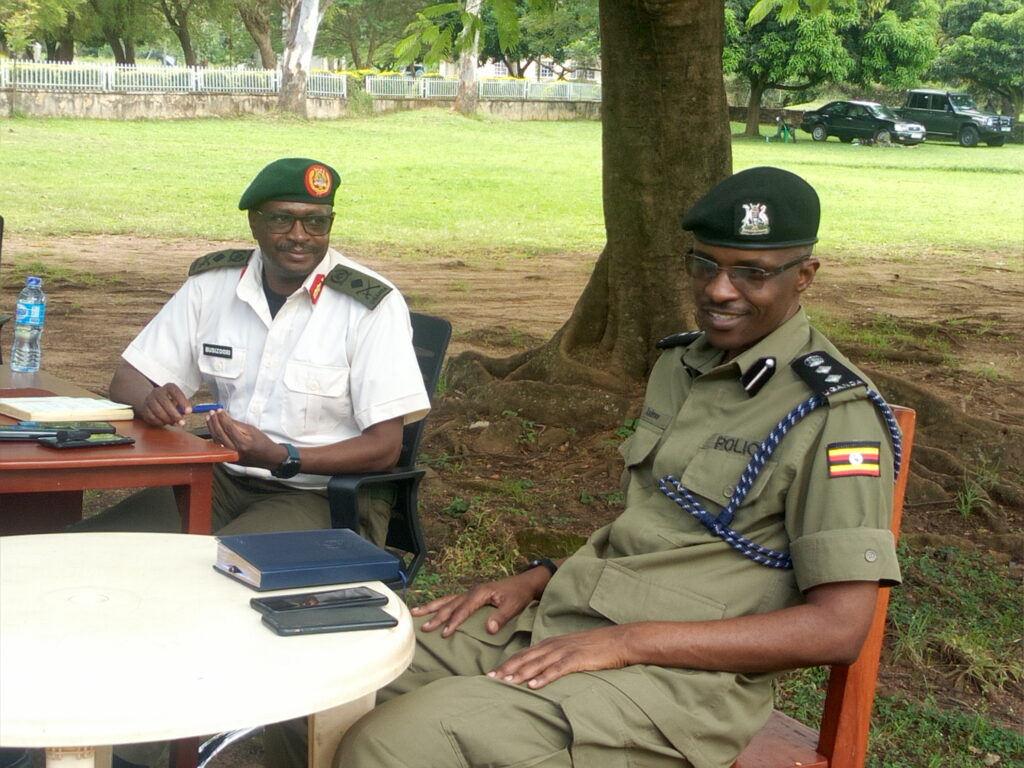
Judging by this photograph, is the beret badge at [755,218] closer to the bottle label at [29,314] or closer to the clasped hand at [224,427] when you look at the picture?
the clasped hand at [224,427]

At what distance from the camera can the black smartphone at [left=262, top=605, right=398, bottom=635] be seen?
1945 mm

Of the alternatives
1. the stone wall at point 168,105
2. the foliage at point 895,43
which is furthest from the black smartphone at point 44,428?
the foliage at point 895,43

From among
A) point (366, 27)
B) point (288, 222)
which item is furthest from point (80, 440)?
point (366, 27)

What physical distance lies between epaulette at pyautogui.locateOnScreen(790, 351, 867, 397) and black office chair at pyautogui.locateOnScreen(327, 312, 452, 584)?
1.35 meters

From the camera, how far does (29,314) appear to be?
3982mm

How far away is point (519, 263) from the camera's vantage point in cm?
1266

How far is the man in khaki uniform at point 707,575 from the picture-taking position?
2.09m

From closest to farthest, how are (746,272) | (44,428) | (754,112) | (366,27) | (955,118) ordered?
(746,272) < (44,428) < (754,112) < (955,118) < (366,27)

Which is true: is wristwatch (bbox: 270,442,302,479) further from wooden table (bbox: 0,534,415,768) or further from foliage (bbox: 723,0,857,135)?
foliage (bbox: 723,0,857,135)

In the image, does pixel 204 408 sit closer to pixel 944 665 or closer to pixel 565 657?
pixel 565 657

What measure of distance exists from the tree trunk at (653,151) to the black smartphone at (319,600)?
400 centimetres

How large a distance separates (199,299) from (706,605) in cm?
197

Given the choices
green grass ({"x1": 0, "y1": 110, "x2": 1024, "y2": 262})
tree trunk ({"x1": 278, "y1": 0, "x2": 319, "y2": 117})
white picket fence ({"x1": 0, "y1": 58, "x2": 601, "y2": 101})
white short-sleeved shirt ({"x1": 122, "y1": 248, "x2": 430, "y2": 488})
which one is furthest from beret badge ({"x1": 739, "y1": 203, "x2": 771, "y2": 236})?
tree trunk ({"x1": 278, "y1": 0, "x2": 319, "y2": 117})

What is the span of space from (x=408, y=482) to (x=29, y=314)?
140 centimetres
